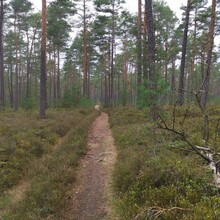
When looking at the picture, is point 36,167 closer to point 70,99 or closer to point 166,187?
point 166,187

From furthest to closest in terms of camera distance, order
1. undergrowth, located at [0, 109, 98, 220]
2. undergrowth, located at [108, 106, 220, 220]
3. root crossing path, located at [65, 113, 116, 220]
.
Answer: undergrowth, located at [0, 109, 98, 220] → root crossing path, located at [65, 113, 116, 220] → undergrowth, located at [108, 106, 220, 220]

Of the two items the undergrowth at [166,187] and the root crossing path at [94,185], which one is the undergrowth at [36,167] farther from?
the undergrowth at [166,187]

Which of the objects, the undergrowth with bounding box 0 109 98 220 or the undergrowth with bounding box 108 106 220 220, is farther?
the undergrowth with bounding box 0 109 98 220

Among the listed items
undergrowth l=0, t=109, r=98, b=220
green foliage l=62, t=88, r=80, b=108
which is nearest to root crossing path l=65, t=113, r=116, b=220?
undergrowth l=0, t=109, r=98, b=220

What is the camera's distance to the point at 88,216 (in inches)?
207

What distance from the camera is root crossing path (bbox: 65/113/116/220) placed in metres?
5.41

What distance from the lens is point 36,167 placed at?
7.95 metres

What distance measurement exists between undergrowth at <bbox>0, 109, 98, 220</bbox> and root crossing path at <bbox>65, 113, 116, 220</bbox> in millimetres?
308

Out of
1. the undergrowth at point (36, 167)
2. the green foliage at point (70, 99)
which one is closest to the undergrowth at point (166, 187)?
the undergrowth at point (36, 167)

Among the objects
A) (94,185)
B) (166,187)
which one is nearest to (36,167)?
(94,185)

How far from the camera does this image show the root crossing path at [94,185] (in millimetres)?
5406

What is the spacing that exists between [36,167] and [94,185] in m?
2.37

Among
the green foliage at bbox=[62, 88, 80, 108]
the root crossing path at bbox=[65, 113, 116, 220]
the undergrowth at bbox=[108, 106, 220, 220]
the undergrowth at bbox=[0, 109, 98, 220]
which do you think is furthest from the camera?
the green foliage at bbox=[62, 88, 80, 108]

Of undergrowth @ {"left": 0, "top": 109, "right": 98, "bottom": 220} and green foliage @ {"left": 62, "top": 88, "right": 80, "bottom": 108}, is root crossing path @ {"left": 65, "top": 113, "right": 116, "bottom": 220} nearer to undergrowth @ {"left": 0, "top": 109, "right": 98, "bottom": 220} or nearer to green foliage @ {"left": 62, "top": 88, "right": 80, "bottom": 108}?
undergrowth @ {"left": 0, "top": 109, "right": 98, "bottom": 220}
